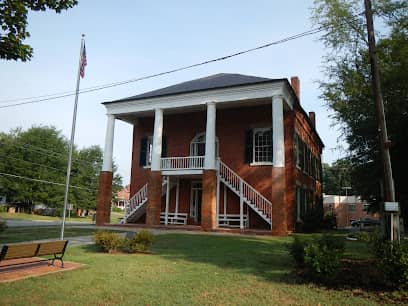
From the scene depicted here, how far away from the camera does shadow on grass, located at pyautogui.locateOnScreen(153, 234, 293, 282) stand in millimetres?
8277

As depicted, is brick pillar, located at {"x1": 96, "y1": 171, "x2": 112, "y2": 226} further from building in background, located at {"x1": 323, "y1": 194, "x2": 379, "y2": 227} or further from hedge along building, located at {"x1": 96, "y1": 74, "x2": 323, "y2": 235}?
building in background, located at {"x1": 323, "y1": 194, "x2": 379, "y2": 227}

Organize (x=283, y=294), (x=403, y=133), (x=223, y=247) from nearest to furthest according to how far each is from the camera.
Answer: (x=283, y=294)
(x=223, y=247)
(x=403, y=133)

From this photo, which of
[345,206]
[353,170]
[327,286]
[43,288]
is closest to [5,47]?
[43,288]

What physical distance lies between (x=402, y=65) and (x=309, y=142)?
15105mm

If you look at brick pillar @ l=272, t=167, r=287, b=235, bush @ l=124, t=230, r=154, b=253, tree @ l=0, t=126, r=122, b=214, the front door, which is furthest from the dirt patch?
tree @ l=0, t=126, r=122, b=214

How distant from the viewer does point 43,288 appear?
6.43 metres

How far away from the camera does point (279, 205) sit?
1633 cm

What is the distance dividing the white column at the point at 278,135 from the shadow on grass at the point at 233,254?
14.8 ft

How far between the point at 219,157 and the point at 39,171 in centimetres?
4003

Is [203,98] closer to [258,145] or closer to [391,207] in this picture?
[258,145]

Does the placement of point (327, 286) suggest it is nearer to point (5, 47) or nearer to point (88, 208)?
point (5, 47)

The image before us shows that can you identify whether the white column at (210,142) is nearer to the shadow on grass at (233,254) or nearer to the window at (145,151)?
the shadow on grass at (233,254)

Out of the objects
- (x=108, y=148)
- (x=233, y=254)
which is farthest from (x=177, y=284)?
(x=108, y=148)

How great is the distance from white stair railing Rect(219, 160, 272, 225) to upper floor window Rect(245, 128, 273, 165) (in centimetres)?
148
